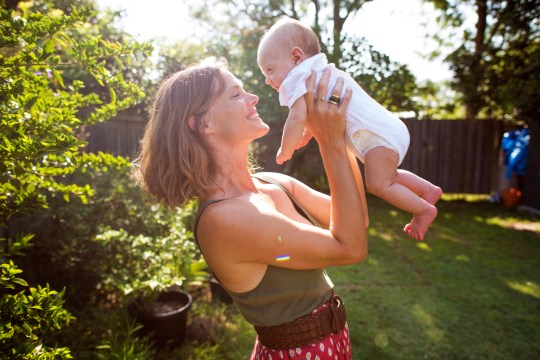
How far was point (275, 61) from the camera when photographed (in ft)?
Result: 6.85

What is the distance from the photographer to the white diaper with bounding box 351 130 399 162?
1847 mm

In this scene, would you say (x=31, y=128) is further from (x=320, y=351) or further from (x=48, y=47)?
(x=320, y=351)

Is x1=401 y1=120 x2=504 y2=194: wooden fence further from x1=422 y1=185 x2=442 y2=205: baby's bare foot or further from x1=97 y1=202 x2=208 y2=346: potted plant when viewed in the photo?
x1=422 y1=185 x2=442 y2=205: baby's bare foot

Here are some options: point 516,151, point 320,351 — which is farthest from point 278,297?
point 516,151

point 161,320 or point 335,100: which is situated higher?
point 335,100

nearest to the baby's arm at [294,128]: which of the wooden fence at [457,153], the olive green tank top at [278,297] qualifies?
the olive green tank top at [278,297]

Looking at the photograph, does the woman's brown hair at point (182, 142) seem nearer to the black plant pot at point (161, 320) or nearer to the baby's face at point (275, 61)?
the baby's face at point (275, 61)

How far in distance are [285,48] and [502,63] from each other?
456 inches

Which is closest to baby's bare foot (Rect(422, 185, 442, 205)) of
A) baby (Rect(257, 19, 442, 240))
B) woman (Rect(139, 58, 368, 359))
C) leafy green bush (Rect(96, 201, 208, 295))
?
baby (Rect(257, 19, 442, 240))

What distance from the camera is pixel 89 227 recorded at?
14.2 ft

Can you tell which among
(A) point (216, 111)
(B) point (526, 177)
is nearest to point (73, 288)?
(A) point (216, 111)

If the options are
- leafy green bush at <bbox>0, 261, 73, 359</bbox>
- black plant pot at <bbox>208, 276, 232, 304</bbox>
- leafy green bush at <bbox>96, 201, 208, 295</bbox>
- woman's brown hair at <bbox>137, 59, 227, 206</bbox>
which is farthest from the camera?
black plant pot at <bbox>208, 276, 232, 304</bbox>

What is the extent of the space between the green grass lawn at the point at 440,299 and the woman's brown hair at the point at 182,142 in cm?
249

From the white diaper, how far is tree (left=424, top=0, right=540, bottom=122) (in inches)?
386
